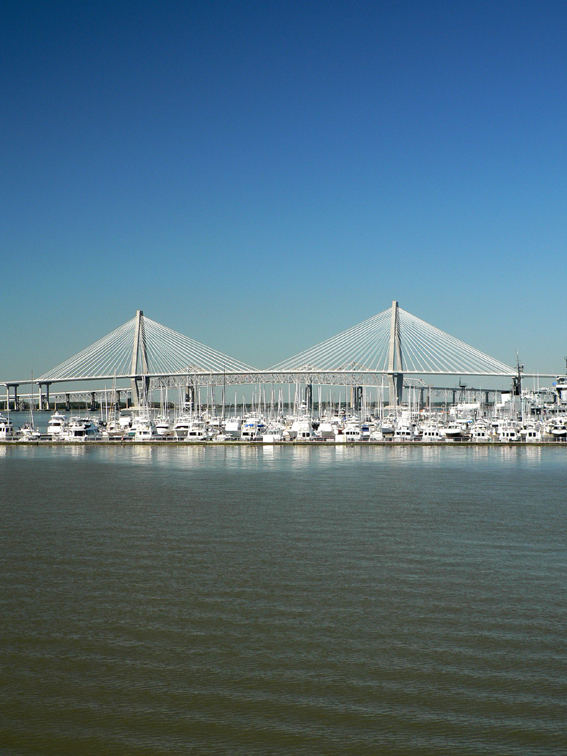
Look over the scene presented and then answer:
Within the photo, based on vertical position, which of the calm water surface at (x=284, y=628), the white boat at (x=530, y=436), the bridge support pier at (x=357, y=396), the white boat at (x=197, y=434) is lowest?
the calm water surface at (x=284, y=628)

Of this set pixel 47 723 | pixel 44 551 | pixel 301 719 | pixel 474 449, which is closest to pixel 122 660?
pixel 47 723

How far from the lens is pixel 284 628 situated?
707cm

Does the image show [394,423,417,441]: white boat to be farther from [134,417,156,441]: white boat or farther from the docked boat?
the docked boat

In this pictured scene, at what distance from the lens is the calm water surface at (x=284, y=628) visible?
5.11 meters

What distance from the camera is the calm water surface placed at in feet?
16.8

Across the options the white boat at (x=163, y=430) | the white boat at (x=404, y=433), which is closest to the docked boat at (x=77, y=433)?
the white boat at (x=163, y=430)

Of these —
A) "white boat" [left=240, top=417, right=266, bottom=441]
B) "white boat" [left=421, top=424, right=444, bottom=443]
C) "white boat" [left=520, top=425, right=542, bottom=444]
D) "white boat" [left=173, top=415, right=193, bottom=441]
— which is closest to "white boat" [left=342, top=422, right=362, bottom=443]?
"white boat" [left=421, top=424, right=444, bottom=443]

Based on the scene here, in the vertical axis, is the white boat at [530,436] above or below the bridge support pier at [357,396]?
below

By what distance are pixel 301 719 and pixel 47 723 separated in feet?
5.89

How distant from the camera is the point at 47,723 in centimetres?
520

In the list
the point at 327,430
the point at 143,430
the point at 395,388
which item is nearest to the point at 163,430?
the point at 143,430

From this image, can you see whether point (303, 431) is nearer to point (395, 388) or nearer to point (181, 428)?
point (181, 428)

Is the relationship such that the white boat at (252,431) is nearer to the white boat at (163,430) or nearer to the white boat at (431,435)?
the white boat at (163,430)

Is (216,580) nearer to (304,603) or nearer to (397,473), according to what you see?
(304,603)
